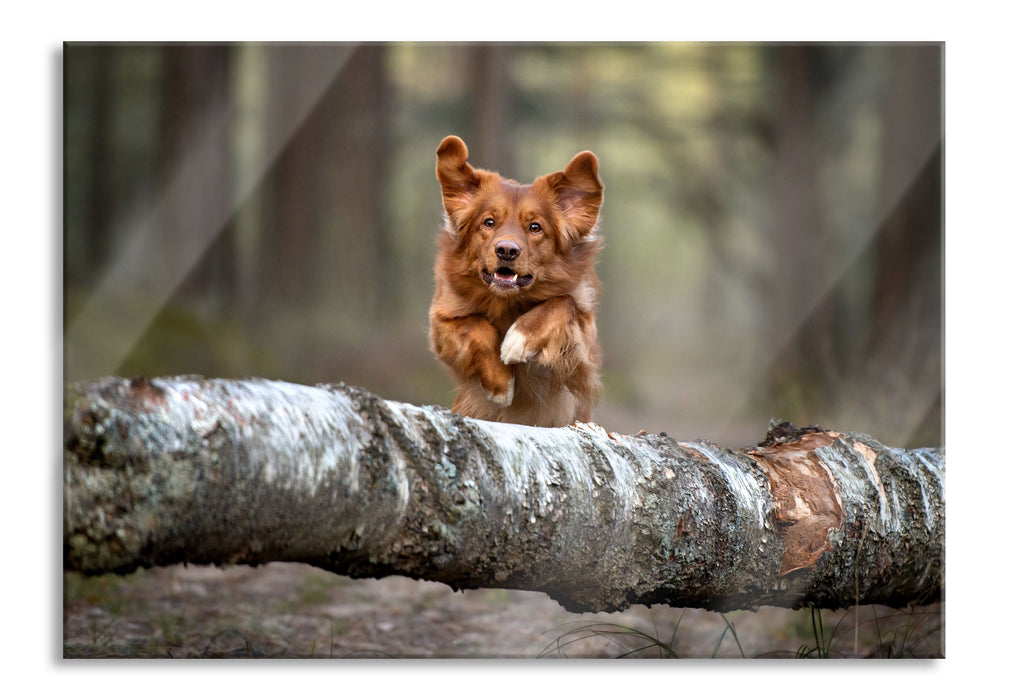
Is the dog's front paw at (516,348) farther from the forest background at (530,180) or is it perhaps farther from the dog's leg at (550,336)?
the forest background at (530,180)

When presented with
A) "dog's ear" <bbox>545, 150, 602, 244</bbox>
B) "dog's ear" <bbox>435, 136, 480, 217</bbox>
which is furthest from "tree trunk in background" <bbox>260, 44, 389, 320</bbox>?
"dog's ear" <bbox>545, 150, 602, 244</bbox>

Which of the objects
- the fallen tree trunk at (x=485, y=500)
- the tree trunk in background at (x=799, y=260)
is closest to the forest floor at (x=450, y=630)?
the fallen tree trunk at (x=485, y=500)

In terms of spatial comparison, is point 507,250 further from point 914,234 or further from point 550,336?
point 914,234

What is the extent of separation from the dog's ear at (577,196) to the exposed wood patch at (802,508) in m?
1.12

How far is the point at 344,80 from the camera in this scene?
12.6ft

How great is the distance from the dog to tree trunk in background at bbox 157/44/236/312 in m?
0.92

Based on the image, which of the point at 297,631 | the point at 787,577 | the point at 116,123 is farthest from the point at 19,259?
the point at 787,577

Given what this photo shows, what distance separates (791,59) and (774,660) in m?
2.31

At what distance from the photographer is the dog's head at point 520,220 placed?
3.60 metres

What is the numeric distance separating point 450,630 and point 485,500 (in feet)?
4.94

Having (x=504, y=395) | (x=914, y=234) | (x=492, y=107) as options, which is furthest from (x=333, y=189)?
(x=914, y=234)
